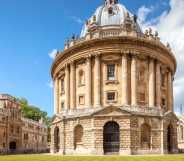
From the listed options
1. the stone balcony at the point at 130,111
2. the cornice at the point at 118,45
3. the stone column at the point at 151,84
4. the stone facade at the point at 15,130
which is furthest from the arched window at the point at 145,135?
the stone facade at the point at 15,130

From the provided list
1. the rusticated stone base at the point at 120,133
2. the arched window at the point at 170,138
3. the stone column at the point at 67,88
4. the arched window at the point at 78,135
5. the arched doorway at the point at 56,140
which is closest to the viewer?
the rusticated stone base at the point at 120,133

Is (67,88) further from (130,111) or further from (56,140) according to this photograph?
(130,111)

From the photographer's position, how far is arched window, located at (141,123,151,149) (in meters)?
55.1

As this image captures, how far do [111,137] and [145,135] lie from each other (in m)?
5.29

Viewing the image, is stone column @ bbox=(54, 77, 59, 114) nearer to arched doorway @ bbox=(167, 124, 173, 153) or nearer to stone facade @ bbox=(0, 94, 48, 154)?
stone facade @ bbox=(0, 94, 48, 154)

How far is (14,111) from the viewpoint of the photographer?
94.8 metres

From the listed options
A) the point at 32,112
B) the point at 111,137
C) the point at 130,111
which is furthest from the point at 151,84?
the point at 32,112

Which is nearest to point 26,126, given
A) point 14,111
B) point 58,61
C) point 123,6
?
point 14,111

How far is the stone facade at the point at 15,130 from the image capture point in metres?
87.7

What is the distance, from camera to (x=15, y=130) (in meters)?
95.6

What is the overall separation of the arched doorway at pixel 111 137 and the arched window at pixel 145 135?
152 inches

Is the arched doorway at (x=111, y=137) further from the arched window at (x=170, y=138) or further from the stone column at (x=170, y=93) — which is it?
the stone column at (x=170, y=93)

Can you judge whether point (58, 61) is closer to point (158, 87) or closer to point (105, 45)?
point (105, 45)

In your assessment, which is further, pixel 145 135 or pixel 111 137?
pixel 145 135
